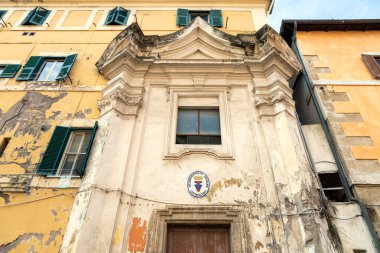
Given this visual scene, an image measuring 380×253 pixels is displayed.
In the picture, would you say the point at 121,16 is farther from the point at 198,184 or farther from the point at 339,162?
the point at 339,162

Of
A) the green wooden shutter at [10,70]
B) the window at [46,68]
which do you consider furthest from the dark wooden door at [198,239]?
the green wooden shutter at [10,70]

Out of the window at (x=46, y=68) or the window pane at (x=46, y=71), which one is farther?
the window pane at (x=46, y=71)

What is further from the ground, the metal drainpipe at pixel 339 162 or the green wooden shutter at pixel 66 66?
the green wooden shutter at pixel 66 66

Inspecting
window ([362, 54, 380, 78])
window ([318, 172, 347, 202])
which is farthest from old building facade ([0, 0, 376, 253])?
window ([362, 54, 380, 78])

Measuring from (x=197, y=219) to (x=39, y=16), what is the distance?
1153 cm

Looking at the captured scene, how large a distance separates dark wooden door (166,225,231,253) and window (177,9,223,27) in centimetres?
868

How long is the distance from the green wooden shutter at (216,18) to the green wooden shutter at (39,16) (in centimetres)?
747

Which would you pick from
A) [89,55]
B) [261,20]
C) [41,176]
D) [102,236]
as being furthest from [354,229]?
[89,55]

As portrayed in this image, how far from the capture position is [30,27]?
11.6m

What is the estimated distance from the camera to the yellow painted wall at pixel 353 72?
7.77 meters

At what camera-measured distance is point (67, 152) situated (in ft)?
24.4

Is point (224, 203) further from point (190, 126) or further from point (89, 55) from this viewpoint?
point (89, 55)

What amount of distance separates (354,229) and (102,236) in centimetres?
569

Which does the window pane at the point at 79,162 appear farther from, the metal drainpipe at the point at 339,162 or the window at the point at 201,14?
the window at the point at 201,14
